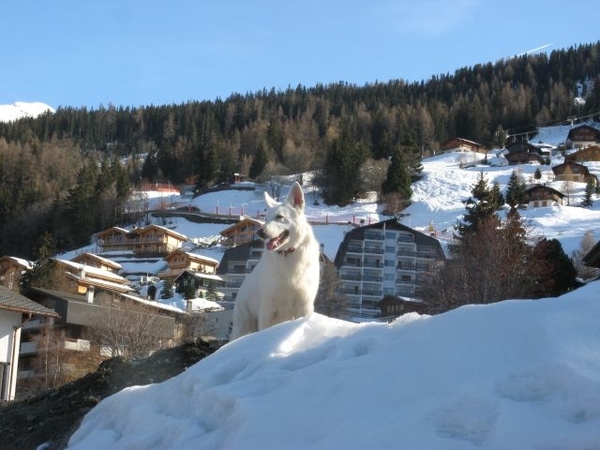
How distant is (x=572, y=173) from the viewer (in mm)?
100875

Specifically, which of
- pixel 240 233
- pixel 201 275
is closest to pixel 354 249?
pixel 201 275

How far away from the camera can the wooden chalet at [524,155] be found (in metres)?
112

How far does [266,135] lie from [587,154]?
5722 cm

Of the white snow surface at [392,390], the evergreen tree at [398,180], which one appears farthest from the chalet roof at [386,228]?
the white snow surface at [392,390]

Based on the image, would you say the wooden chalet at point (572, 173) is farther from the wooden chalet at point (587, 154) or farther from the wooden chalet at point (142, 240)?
the wooden chalet at point (142, 240)

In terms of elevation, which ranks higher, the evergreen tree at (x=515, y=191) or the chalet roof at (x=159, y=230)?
the evergreen tree at (x=515, y=191)

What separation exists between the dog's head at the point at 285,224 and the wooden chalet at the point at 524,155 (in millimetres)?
109030

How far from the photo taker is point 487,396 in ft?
13.3

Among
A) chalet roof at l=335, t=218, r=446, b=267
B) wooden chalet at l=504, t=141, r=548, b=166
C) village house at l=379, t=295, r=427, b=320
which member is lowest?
village house at l=379, t=295, r=427, b=320

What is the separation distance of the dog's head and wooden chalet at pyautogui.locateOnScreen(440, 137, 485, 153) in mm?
121778

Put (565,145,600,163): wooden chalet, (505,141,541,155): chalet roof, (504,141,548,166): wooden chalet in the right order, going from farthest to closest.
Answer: (505,141,541,155): chalet roof < (565,145,600,163): wooden chalet < (504,141,548,166): wooden chalet

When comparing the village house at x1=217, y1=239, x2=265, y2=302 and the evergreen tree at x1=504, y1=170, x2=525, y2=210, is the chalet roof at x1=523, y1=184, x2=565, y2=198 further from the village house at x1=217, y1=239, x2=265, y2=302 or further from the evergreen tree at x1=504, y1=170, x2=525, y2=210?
the village house at x1=217, y1=239, x2=265, y2=302

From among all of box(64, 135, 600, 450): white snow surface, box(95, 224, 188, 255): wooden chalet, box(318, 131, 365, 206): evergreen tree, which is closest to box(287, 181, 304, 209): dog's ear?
box(64, 135, 600, 450): white snow surface

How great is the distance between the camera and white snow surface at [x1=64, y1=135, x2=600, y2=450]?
12.8 ft
